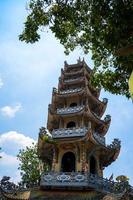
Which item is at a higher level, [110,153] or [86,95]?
[86,95]

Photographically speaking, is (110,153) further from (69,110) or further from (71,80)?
(71,80)

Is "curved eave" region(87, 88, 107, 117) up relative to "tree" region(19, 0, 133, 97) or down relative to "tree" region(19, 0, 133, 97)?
up

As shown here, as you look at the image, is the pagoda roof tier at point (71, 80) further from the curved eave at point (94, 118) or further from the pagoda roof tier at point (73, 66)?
the curved eave at point (94, 118)

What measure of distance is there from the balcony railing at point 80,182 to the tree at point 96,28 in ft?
31.4

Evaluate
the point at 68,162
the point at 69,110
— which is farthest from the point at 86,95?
the point at 68,162

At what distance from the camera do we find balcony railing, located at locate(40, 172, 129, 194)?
60.7 ft

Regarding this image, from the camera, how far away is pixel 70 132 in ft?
71.2

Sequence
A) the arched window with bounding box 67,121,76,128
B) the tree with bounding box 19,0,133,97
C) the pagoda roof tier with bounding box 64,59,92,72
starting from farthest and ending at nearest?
1. the pagoda roof tier with bounding box 64,59,92,72
2. the arched window with bounding box 67,121,76,128
3. the tree with bounding box 19,0,133,97

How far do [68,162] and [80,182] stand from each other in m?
3.11

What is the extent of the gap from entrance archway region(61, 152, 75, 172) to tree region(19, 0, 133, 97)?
38.1 feet

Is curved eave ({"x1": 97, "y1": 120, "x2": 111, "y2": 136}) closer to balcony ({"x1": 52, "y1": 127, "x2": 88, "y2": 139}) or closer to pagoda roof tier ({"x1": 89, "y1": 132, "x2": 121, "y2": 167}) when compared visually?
pagoda roof tier ({"x1": 89, "y1": 132, "x2": 121, "y2": 167})

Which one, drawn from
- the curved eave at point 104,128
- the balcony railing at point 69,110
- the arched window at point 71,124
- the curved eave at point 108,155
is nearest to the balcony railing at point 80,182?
the curved eave at point 108,155

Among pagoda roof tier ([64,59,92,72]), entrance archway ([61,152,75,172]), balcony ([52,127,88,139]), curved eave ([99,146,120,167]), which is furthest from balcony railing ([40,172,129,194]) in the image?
pagoda roof tier ([64,59,92,72])

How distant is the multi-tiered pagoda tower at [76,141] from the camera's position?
19.1 meters
